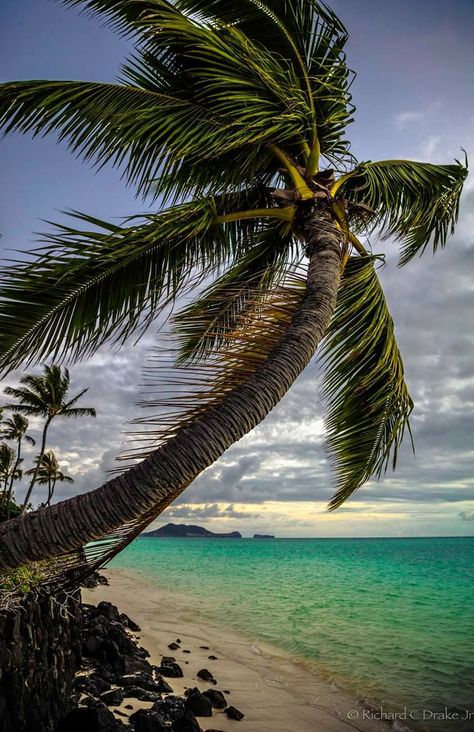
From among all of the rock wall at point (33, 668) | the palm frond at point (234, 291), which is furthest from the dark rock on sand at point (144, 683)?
the palm frond at point (234, 291)

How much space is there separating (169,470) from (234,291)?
3.42 meters

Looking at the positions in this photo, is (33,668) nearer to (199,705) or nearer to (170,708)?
(170,708)

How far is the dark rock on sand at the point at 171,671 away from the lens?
29.2 ft

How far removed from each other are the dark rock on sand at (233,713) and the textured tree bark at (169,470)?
18.3ft

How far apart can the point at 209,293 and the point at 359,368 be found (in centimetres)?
184

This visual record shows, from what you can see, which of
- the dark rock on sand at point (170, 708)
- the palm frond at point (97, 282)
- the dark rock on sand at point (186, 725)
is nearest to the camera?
the palm frond at point (97, 282)

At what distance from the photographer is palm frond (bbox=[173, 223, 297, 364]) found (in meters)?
5.12

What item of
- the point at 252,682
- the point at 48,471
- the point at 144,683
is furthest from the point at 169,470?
the point at 48,471

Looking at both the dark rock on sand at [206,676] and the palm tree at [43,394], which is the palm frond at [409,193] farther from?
the palm tree at [43,394]

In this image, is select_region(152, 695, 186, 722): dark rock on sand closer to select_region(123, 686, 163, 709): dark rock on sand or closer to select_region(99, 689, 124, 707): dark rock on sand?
select_region(123, 686, 163, 709): dark rock on sand

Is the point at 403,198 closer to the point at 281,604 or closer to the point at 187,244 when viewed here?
the point at 187,244

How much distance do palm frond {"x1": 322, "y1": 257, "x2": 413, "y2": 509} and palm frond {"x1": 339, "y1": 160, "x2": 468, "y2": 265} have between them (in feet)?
3.70

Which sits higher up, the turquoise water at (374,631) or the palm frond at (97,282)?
the palm frond at (97,282)

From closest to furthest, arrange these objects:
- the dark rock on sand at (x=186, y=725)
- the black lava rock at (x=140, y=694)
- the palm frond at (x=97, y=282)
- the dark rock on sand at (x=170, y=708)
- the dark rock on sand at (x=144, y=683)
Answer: the palm frond at (x=97, y=282) → the dark rock on sand at (x=186, y=725) → the dark rock on sand at (x=170, y=708) → the black lava rock at (x=140, y=694) → the dark rock on sand at (x=144, y=683)
